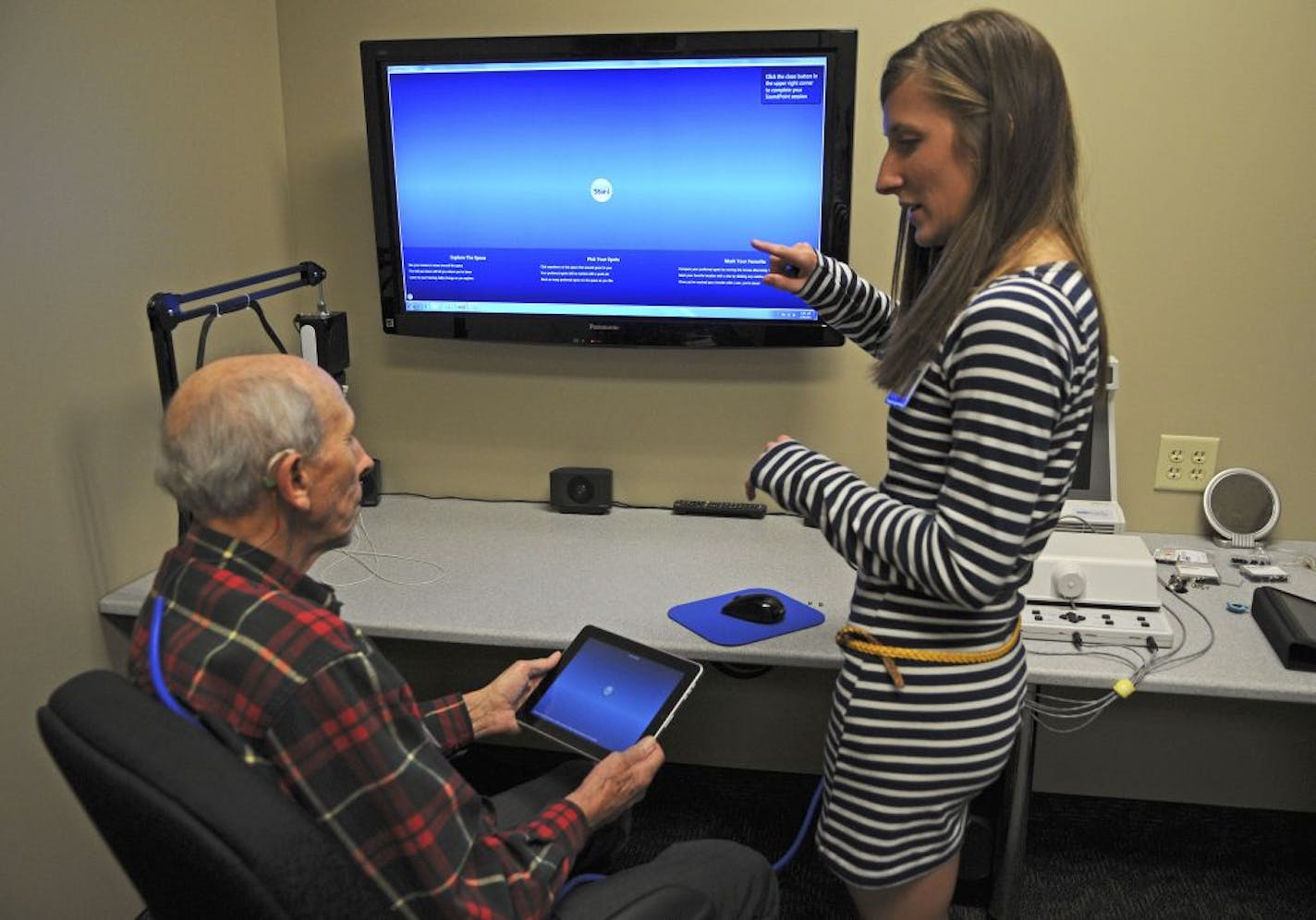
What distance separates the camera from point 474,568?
212 cm

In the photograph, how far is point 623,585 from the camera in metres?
2.04

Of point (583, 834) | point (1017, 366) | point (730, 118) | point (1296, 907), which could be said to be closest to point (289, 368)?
point (583, 834)

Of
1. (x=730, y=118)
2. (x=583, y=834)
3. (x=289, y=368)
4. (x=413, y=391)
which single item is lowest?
(x=583, y=834)

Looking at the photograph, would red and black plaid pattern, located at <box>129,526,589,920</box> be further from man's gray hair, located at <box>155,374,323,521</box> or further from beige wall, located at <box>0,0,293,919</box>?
beige wall, located at <box>0,0,293,919</box>

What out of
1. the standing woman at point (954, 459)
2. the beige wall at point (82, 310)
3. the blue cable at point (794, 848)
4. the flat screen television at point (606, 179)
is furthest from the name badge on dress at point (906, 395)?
the beige wall at point (82, 310)

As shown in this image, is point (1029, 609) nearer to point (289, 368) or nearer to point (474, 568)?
point (474, 568)

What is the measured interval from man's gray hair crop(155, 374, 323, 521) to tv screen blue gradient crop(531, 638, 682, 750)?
653 millimetres

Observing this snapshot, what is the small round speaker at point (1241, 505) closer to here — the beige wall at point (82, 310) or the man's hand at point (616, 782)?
the man's hand at point (616, 782)

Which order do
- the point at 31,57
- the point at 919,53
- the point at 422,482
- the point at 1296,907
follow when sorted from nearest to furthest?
the point at 919,53 < the point at 31,57 < the point at 1296,907 < the point at 422,482

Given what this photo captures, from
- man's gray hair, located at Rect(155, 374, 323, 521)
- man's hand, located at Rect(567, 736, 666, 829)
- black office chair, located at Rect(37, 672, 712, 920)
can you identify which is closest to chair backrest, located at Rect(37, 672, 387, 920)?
black office chair, located at Rect(37, 672, 712, 920)

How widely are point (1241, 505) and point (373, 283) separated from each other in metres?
2.01

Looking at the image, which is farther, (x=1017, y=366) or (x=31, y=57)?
(x=31, y=57)

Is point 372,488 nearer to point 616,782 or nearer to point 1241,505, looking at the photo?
point 616,782

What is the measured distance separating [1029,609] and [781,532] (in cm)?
62
